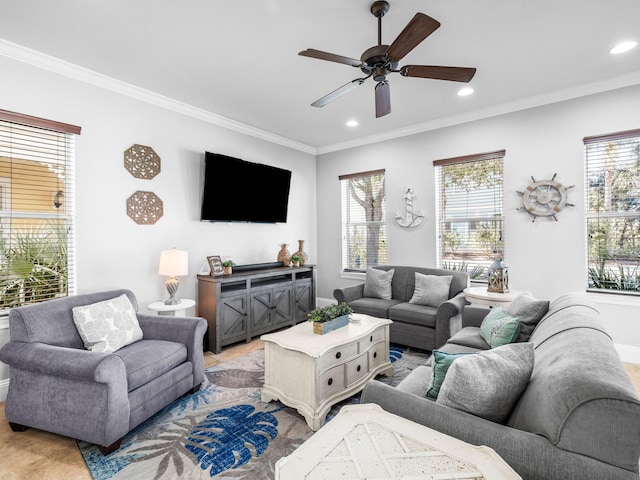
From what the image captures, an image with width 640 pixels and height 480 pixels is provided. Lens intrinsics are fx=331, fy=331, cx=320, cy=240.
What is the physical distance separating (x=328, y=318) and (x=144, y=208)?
2.36 m

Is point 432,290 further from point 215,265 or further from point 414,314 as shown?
point 215,265

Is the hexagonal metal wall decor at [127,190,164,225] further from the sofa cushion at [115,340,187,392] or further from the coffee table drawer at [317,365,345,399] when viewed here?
the coffee table drawer at [317,365,345,399]

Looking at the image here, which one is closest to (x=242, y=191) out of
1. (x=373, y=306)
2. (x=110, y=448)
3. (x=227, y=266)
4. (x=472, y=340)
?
(x=227, y=266)

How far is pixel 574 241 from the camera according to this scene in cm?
360

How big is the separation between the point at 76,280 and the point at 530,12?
4.30m

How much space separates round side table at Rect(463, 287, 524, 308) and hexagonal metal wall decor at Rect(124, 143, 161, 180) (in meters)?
3.63

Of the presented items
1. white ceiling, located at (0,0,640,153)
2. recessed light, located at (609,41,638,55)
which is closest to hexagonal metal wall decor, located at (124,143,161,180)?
white ceiling, located at (0,0,640,153)

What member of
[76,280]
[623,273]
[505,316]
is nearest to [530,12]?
[505,316]

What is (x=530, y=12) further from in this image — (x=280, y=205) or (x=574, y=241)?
(x=280, y=205)

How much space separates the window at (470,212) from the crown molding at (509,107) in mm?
489

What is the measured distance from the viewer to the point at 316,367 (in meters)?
2.27

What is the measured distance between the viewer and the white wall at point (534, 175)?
3426 mm

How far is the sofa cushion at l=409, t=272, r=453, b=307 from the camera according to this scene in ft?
12.7

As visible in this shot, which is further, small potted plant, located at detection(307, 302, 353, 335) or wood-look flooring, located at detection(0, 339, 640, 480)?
small potted plant, located at detection(307, 302, 353, 335)
